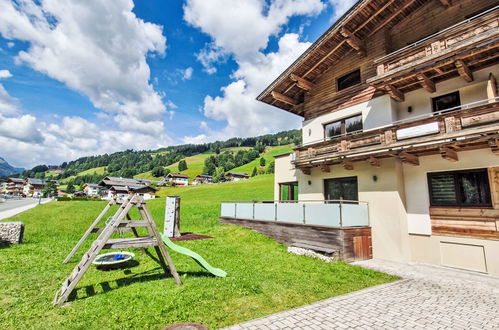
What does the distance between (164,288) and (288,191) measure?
45.0 feet

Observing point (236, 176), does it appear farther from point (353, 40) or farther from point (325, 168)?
point (353, 40)

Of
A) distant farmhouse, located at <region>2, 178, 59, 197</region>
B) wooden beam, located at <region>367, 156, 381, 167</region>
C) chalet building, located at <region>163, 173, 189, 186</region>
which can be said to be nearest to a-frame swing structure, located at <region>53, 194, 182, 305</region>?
wooden beam, located at <region>367, 156, 381, 167</region>

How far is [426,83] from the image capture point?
36.8ft

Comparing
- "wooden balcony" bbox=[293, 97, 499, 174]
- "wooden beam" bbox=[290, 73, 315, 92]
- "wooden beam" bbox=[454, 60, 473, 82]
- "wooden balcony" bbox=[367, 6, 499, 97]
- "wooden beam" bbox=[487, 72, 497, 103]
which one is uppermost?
"wooden beam" bbox=[290, 73, 315, 92]

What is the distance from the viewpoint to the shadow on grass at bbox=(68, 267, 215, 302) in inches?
249

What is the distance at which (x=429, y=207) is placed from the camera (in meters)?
11.1

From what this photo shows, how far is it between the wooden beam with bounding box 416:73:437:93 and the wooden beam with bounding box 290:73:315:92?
6985 millimetres

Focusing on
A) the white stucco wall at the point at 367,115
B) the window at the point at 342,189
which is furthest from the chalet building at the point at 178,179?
the window at the point at 342,189

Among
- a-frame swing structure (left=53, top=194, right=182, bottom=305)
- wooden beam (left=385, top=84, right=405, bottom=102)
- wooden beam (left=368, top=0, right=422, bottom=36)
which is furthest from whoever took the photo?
wooden beam (left=368, top=0, right=422, bottom=36)

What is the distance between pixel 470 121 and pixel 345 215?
583 cm

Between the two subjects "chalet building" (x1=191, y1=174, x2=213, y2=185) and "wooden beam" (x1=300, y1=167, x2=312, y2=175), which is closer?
"wooden beam" (x1=300, y1=167, x2=312, y2=175)

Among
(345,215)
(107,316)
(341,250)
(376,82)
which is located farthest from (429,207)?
(107,316)

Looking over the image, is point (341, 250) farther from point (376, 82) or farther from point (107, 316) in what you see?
point (107, 316)

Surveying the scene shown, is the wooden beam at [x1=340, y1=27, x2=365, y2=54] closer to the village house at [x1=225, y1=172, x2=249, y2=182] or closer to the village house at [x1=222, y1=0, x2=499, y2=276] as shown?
the village house at [x1=222, y1=0, x2=499, y2=276]
